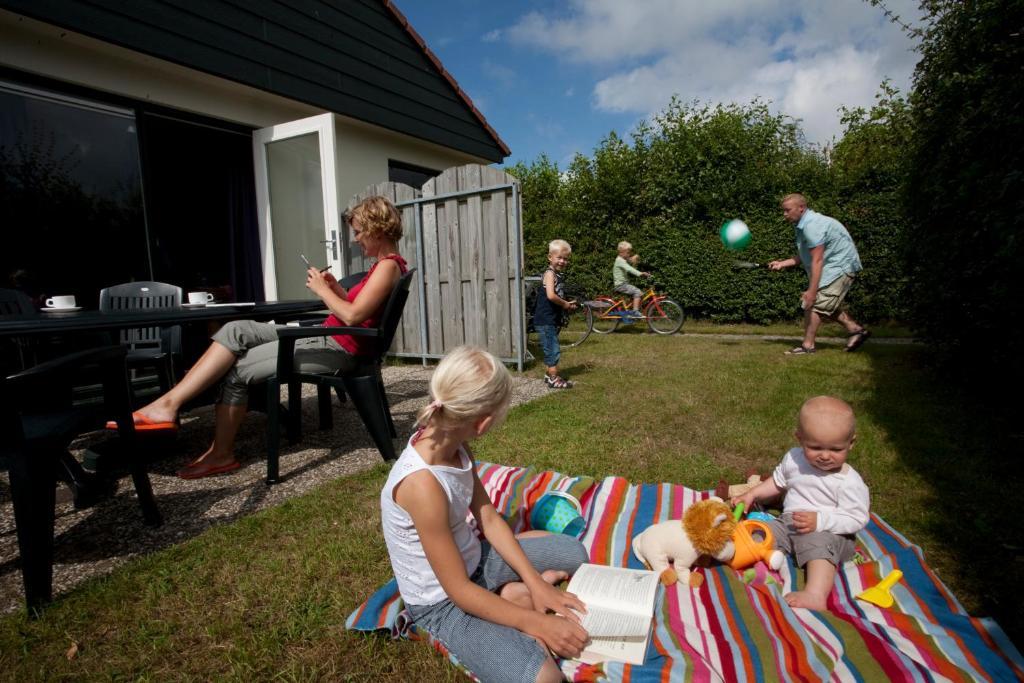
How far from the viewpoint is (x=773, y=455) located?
318cm

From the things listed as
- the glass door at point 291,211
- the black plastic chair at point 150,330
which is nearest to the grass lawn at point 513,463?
the black plastic chair at point 150,330

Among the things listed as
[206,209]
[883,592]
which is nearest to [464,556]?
[883,592]

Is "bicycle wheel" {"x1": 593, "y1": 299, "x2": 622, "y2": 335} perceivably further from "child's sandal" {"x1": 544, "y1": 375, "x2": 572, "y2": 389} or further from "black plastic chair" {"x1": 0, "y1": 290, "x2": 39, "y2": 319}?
"black plastic chair" {"x1": 0, "y1": 290, "x2": 39, "y2": 319}

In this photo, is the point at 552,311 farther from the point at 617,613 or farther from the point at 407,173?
the point at 407,173

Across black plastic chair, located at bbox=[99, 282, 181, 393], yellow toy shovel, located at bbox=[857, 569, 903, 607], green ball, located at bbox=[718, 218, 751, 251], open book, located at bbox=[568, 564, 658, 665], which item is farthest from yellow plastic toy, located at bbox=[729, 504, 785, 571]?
green ball, located at bbox=[718, 218, 751, 251]

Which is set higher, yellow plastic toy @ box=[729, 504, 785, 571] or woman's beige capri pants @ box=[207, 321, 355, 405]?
woman's beige capri pants @ box=[207, 321, 355, 405]

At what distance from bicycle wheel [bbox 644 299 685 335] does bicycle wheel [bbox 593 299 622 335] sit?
1.83 ft

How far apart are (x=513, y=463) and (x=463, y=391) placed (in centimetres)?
177

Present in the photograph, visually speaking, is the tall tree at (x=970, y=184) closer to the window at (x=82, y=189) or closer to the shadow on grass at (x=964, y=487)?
the shadow on grass at (x=964, y=487)

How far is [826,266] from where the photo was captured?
6414mm

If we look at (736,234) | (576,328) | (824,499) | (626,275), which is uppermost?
(736,234)

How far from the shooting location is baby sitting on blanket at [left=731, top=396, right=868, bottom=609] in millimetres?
1901

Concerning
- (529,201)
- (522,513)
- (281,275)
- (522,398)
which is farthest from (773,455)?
(529,201)

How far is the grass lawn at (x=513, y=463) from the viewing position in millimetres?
1623
